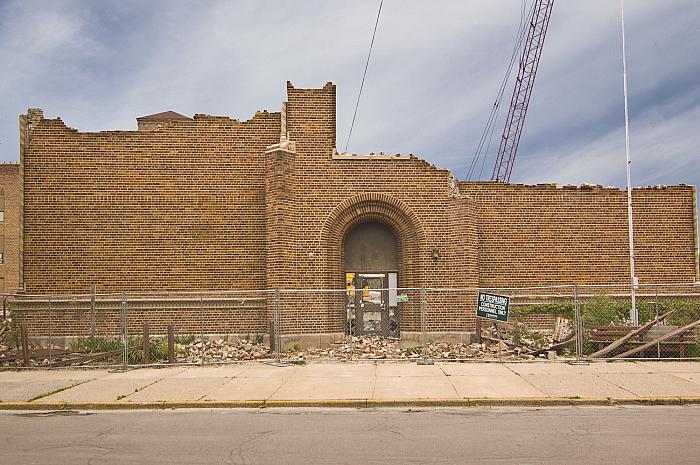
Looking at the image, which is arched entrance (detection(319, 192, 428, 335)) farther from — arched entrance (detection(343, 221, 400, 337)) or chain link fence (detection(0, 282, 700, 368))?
arched entrance (detection(343, 221, 400, 337))

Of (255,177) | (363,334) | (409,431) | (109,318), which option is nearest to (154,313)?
(109,318)

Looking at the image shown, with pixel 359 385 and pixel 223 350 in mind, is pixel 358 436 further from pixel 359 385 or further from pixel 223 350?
pixel 223 350

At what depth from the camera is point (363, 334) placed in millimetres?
20328

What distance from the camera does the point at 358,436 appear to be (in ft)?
28.4

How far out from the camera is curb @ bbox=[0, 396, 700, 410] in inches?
430

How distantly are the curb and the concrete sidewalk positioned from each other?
Answer: 2cm

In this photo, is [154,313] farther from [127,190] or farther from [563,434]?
[563,434]

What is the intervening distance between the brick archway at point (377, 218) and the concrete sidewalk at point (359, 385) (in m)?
4.75

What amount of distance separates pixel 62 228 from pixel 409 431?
50.0ft

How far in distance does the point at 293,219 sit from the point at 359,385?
789 centimetres

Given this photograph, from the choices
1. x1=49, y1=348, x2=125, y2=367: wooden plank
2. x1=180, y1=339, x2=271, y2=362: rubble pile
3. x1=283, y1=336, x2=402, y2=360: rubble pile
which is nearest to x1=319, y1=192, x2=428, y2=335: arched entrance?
x1=283, y1=336, x2=402, y2=360: rubble pile

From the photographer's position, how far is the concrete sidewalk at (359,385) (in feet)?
36.7

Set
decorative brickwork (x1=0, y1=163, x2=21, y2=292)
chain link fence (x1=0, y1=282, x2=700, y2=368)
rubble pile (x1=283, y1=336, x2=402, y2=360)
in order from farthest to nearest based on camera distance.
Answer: decorative brickwork (x1=0, y1=163, x2=21, y2=292) → chain link fence (x1=0, y1=282, x2=700, y2=368) → rubble pile (x1=283, y1=336, x2=402, y2=360)

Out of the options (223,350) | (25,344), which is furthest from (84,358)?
(223,350)
